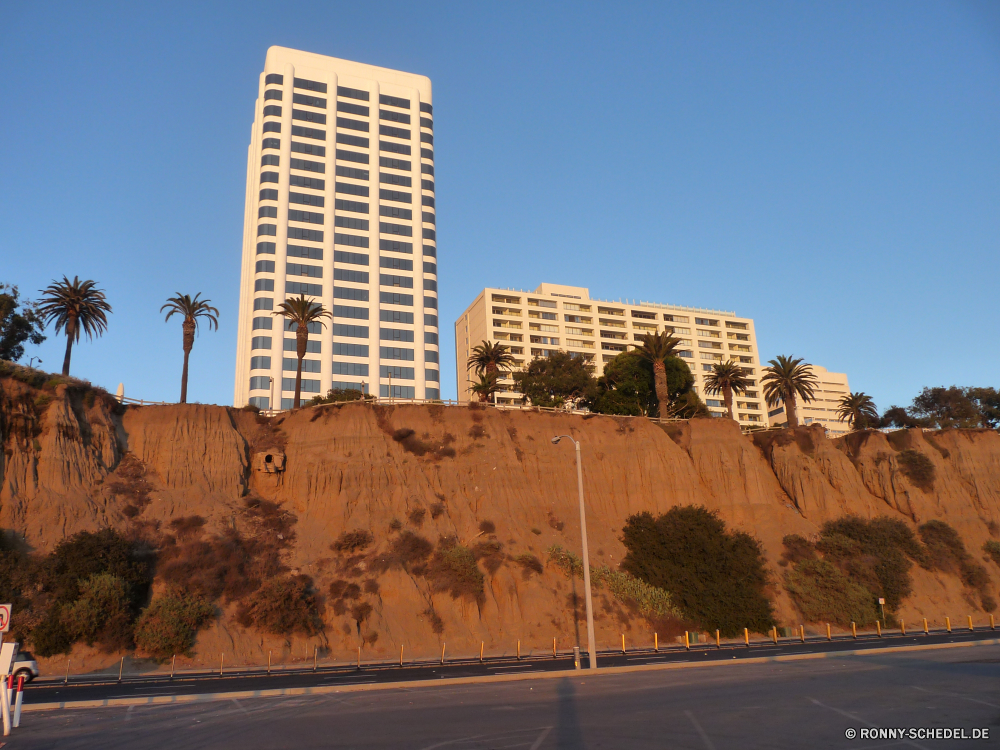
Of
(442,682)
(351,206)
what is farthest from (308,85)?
(442,682)

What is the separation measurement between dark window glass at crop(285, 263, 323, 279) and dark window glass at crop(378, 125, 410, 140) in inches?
1124

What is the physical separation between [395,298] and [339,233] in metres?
13.2

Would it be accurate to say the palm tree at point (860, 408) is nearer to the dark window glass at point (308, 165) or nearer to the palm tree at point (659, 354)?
the palm tree at point (659, 354)

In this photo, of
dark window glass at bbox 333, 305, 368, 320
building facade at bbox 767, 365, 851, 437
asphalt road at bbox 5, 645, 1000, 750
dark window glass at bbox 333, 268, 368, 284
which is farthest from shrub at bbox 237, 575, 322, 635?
building facade at bbox 767, 365, 851, 437

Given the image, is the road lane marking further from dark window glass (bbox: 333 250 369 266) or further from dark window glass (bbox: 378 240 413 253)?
dark window glass (bbox: 378 240 413 253)

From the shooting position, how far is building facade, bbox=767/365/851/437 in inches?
6659

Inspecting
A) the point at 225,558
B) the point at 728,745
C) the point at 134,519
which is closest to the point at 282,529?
the point at 225,558

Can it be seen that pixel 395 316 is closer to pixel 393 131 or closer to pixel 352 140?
pixel 352 140

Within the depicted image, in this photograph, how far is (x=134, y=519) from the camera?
41625 mm

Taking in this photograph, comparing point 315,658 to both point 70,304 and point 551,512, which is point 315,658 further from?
point 70,304

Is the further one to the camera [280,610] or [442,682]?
[280,610]

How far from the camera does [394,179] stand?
115 m

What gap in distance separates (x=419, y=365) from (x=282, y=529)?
62.0m

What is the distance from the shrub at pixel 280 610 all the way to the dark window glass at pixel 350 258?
242 ft
